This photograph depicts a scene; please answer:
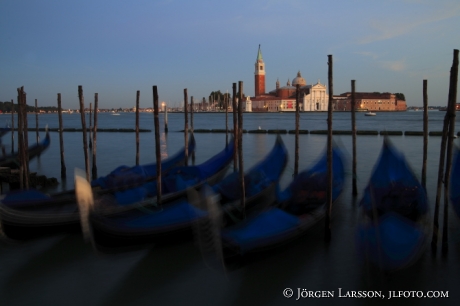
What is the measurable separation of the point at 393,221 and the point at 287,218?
748mm

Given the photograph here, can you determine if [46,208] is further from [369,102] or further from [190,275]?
[369,102]

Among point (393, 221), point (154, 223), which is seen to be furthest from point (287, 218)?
point (154, 223)

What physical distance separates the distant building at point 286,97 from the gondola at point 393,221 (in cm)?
4534

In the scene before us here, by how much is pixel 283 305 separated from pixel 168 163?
373cm

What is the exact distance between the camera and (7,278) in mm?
2852

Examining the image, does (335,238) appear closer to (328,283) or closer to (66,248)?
(328,283)

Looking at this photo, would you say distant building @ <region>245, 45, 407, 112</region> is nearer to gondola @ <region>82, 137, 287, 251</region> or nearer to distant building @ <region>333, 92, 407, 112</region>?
distant building @ <region>333, 92, 407, 112</region>

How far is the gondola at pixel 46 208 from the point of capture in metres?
3.14

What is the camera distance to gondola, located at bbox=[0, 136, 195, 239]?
3139mm

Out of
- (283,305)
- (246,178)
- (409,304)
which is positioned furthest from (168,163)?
(409,304)

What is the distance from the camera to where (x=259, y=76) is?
54.7 meters

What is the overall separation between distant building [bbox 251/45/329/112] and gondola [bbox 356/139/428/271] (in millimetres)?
45338

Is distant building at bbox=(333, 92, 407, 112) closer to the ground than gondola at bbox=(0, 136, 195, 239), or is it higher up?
higher up

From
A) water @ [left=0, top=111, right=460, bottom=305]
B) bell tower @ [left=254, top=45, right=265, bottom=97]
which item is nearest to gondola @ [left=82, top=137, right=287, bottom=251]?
water @ [left=0, top=111, right=460, bottom=305]
